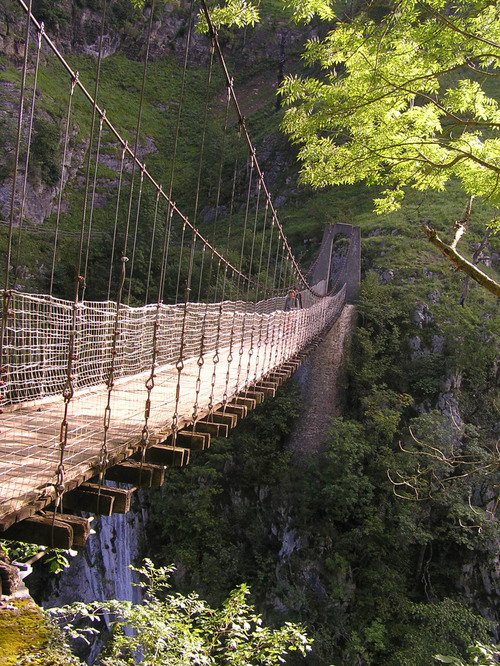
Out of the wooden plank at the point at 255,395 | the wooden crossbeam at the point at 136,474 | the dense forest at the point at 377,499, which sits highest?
the wooden plank at the point at 255,395

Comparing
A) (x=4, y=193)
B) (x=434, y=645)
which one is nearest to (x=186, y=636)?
(x=434, y=645)

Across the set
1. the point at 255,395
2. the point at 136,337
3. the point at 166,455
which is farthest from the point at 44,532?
the point at 136,337

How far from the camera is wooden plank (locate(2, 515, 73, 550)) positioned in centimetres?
133

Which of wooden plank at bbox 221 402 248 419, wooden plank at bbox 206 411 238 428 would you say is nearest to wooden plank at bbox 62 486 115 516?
wooden plank at bbox 206 411 238 428

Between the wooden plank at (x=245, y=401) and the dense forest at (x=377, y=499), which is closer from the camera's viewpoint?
the wooden plank at (x=245, y=401)

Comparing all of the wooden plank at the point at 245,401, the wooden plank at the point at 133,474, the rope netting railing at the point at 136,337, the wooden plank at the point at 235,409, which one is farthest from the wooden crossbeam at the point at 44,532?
the wooden plank at the point at 245,401

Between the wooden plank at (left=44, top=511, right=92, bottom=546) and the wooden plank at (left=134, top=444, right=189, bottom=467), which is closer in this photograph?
the wooden plank at (left=44, top=511, right=92, bottom=546)

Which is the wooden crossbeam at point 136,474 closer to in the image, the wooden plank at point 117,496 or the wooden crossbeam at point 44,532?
the wooden plank at point 117,496

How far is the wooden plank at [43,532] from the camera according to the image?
1.33 meters

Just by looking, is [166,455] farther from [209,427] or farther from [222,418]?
[222,418]

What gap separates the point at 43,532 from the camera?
52.9 inches

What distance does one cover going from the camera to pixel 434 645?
5980 mm

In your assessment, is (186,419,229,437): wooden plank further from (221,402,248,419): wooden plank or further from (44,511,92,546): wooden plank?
(44,511,92,546): wooden plank

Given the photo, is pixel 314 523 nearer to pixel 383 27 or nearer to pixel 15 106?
pixel 383 27
